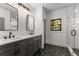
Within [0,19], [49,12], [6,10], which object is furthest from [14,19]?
[49,12]

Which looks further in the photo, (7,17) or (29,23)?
(29,23)

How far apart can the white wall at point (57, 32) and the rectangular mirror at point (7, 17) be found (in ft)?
9.08

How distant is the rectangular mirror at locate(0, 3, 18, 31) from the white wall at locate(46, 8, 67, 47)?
277 cm

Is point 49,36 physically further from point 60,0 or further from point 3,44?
point 60,0

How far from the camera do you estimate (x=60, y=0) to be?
35.6 inches

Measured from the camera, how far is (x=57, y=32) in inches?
205

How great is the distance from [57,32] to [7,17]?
3529 mm

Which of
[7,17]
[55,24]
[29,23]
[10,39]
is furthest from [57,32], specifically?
[10,39]

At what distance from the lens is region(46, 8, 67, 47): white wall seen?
5.03 m

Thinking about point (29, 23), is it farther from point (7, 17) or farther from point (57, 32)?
point (57, 32)

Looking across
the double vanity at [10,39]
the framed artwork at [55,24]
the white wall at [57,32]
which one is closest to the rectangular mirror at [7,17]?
the double vanity at [10,39]

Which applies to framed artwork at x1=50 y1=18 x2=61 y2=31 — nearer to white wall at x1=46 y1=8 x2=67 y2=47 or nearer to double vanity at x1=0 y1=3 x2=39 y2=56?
white wall at x1=46 y1=8 x2=67 y2=47

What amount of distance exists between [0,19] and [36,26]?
9.56 ft

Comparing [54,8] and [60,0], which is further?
[54,8]
